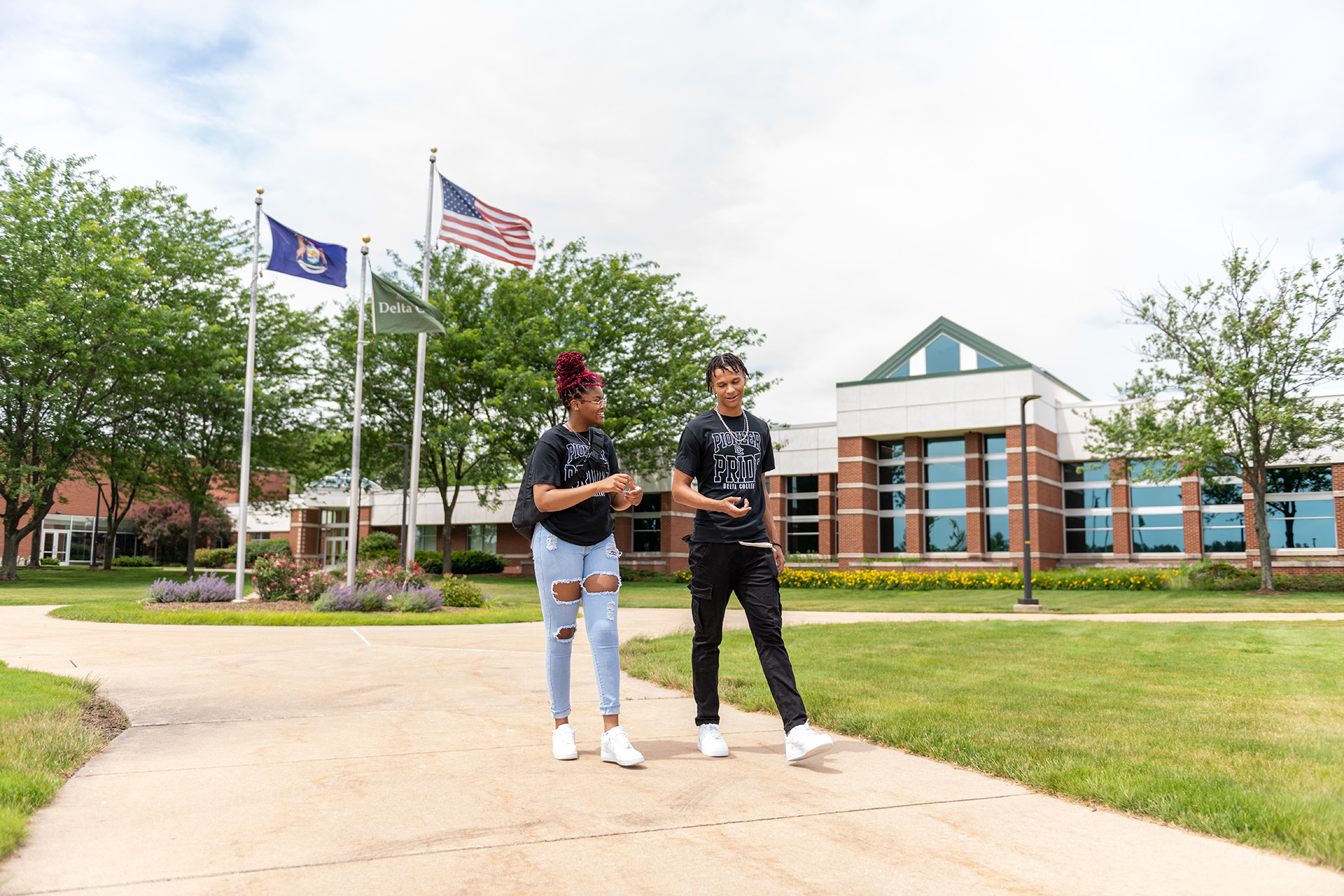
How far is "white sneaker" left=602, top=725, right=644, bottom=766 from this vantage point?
4.35 m

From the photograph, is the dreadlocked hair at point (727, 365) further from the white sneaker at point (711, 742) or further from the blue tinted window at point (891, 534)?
the blue tinted window at point (891, 534)

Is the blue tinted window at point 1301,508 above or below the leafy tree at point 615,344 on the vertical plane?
below

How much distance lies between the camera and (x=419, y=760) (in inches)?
174

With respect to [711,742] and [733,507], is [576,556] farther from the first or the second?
[711,742]

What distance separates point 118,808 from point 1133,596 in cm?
2398

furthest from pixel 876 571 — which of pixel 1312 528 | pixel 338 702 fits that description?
pixel 338 702

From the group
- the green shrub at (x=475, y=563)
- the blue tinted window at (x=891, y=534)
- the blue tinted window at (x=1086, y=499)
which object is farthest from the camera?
the green shrub at (x=475, y=563)

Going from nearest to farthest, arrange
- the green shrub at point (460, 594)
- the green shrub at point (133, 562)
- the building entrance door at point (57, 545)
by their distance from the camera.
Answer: the green shrub at point (460, 594) < the green shrub at point (133, 562) < the building entrance door at point (57, 545)

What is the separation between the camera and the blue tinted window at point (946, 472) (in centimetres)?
3272

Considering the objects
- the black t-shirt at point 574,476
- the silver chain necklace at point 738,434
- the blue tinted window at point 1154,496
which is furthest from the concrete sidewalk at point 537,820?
the blue tinted window at point 1154,496

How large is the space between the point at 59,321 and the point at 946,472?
29.7 metres

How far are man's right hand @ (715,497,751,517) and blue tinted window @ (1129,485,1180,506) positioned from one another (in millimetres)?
31315

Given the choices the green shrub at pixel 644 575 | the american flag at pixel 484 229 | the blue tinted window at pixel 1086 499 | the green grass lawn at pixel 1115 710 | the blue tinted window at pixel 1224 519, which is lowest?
the green shrub at pixel 644 575

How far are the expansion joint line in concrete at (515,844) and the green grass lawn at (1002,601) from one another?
50.8ft
